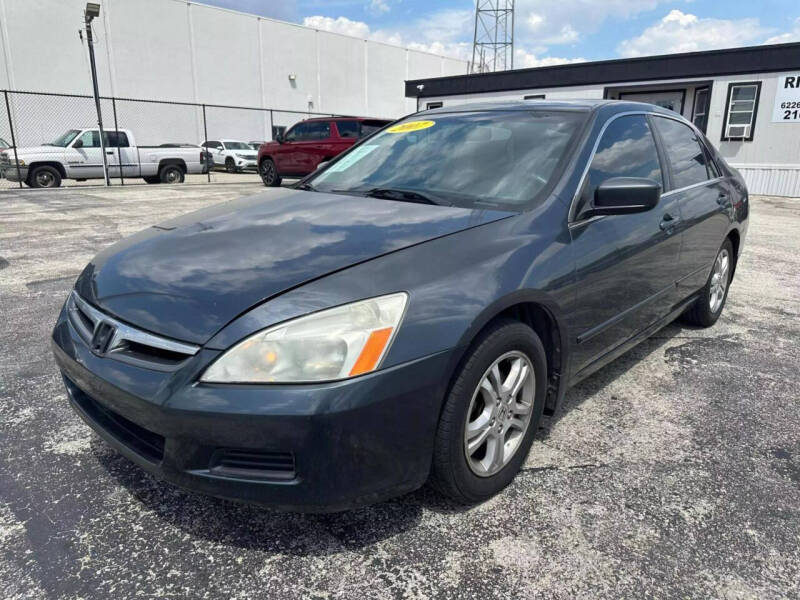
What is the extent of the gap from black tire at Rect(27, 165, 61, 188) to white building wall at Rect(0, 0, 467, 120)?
15.4m

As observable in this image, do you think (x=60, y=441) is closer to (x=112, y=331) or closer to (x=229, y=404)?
(x=112, y=331)

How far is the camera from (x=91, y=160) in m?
15.7

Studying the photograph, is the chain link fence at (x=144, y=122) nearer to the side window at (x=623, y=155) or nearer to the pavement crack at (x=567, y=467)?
the side window at (x=623, y=155)

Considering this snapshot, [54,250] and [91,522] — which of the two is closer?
[91,522]

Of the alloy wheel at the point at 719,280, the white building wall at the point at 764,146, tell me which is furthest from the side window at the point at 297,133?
the alloy wheel at the point at 719,280

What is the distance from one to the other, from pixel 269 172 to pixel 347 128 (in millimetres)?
2917

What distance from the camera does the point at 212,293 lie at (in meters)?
1.87

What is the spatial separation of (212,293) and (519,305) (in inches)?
44.7

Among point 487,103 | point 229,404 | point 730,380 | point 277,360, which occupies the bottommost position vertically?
point 730,380

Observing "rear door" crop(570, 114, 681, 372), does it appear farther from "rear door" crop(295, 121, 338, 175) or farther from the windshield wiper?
"rear door" crop(295, 121, 338, 175)

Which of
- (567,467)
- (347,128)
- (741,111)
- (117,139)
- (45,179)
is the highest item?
(741,111)

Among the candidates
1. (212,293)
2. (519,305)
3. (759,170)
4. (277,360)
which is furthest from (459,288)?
(759,170)

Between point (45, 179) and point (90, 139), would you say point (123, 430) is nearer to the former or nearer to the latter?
point (45, 179)

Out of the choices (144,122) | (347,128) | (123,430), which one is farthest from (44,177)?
(123,430)
